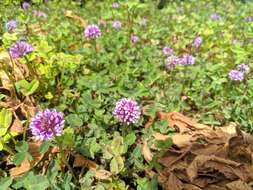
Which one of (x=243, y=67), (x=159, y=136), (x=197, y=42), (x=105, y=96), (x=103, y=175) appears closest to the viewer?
(x=103, y=175)

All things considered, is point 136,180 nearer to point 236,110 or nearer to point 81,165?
point 81,165

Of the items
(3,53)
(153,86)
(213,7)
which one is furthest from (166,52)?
(213,7)

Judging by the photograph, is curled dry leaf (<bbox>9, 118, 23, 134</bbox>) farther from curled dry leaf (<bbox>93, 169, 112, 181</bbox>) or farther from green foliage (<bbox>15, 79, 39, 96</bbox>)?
curled dry leaf (<bbox>93, 169, 112, 181</bbox>)

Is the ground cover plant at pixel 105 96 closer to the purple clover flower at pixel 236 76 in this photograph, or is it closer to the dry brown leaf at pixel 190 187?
the purple clover flower at pixel 236 76

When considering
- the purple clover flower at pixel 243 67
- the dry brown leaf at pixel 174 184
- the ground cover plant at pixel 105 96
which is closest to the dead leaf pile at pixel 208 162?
the dry brown leaf at pixel 174 184

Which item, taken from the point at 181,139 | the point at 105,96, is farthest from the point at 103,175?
the point at 105,96

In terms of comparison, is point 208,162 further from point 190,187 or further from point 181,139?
point 181,139

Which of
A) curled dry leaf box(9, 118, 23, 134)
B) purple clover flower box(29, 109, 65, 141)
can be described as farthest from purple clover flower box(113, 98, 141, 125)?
curled dry leaf box(9, 118, 23, 134)
